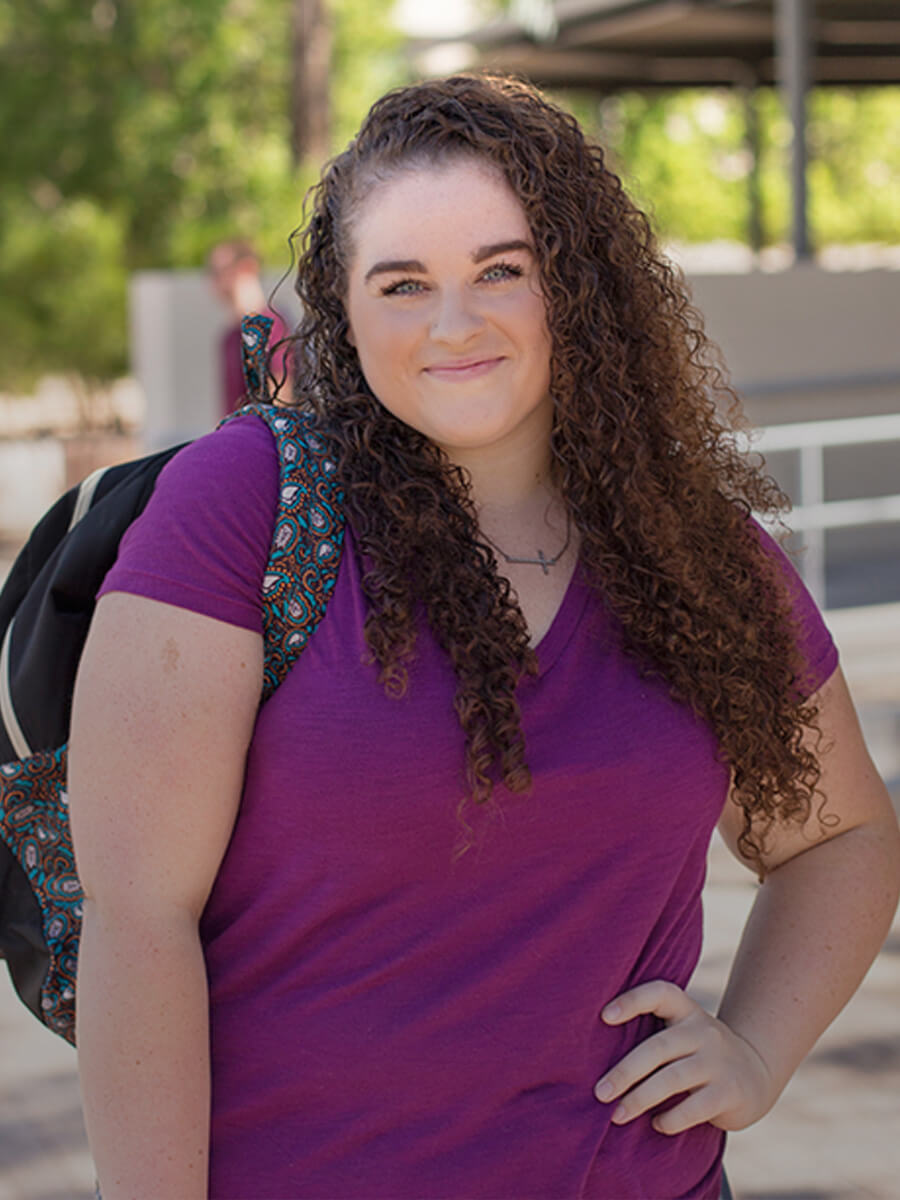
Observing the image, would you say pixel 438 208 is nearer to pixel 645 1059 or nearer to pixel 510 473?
pixel 510 473

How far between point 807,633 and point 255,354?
65 centimetres

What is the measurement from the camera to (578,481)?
5.63 feet

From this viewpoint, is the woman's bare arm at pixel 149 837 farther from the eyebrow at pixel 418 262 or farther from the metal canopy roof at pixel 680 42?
the metal canopy roof at pixel 680 42

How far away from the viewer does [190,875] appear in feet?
4.71

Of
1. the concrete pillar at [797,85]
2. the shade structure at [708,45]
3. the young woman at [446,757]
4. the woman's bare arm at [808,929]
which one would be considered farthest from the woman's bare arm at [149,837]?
the concrete pillar at [797,85]

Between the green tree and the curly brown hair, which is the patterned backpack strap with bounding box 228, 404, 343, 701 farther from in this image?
the green tree

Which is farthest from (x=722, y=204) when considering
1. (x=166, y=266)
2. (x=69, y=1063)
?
(x=69, y=1063)

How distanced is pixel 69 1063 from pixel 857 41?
11706 millimetres

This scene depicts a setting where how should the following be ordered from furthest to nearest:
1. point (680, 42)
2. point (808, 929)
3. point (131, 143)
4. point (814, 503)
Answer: point (131, 143), point (680, 42), point (814, 503), point (808, 929)

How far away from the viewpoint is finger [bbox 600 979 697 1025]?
1551 millimetres

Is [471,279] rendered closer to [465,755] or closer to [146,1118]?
[465,755]

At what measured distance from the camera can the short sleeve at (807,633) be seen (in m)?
1.78

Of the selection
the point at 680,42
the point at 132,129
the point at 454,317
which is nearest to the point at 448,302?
the point at 454,317

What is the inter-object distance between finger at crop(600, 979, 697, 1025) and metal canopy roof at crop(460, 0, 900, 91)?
9.70 m
